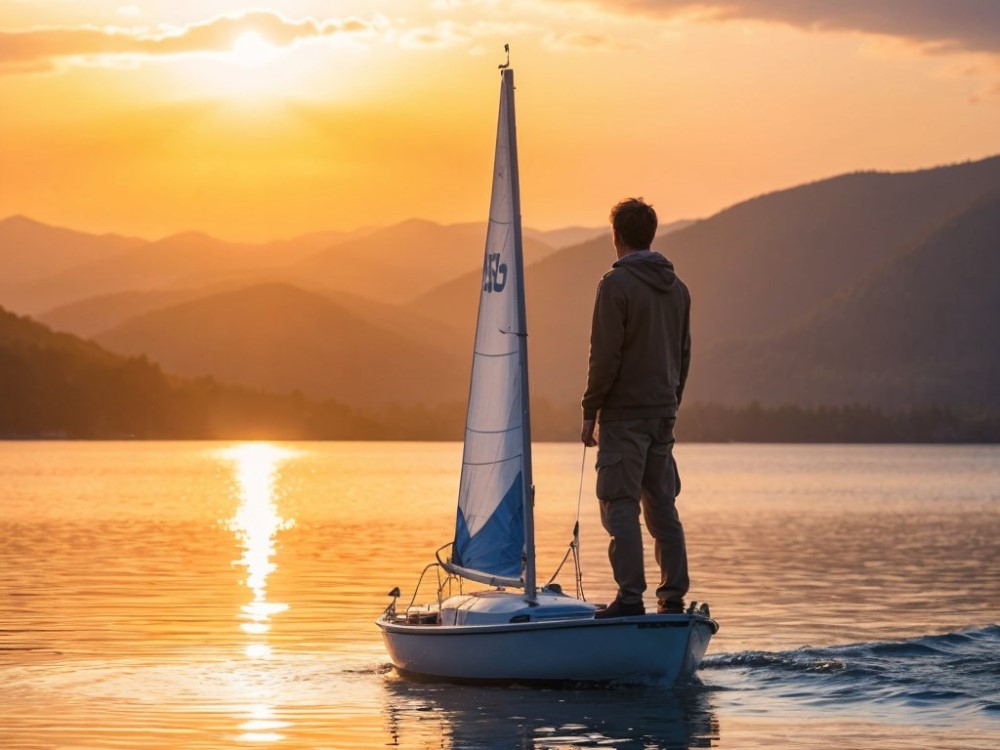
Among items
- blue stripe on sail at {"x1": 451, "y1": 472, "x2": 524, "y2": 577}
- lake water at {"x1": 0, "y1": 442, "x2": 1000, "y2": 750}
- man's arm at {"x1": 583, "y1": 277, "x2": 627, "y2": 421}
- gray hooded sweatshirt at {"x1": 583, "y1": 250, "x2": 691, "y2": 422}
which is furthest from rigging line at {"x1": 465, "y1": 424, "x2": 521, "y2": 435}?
lake water at {"x1": 0, "y1": 442, "x2": 1000, "y2": 750}

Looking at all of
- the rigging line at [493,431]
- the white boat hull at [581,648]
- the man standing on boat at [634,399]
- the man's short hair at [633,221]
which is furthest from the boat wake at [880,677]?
the man's short hair at [633,221]

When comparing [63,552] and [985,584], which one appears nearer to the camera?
[985,584]

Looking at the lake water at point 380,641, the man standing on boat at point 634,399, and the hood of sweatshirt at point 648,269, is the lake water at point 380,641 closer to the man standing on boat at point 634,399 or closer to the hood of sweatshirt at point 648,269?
the man standing on boat at point 634,399

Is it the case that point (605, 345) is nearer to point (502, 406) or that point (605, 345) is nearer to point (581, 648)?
point (502, 406)

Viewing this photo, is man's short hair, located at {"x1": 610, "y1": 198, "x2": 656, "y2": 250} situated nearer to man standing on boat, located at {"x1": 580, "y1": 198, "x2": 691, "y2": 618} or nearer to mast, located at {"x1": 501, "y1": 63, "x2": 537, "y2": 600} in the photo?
man standing on boat, located at {"x1": 580, "y1": 198, "x2": 691, "y2": 618}

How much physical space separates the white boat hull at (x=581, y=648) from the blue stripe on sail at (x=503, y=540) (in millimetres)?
672

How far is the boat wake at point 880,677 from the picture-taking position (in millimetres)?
17953

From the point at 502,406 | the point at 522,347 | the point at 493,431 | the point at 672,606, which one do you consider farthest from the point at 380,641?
the point at 672,606

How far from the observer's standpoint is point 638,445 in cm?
1748

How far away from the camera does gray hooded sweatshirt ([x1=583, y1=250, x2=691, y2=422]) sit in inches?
689

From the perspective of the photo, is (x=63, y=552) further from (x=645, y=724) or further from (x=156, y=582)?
(x=645, y=724)

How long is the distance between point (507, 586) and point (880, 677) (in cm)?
428

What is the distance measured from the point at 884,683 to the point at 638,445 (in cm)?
428

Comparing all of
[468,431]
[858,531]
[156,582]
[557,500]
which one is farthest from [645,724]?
[557,500]
